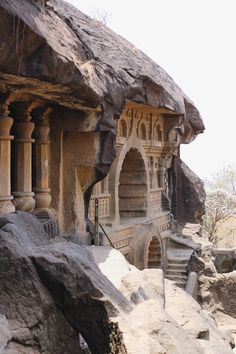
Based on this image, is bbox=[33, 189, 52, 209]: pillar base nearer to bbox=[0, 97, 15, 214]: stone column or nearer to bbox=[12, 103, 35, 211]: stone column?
bbox=[12, 103, 35, 211]: stone column

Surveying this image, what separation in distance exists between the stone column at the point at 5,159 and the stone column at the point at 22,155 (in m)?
0.53

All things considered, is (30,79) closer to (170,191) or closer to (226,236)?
(170,191)

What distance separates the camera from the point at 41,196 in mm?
7609

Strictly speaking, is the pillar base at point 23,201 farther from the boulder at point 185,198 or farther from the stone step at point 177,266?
the boulder at point 185,198

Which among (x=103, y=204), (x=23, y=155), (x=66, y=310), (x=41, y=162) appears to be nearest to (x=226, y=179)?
(x=103, y=204)

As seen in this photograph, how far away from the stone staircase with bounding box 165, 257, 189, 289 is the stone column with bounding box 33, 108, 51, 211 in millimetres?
5761

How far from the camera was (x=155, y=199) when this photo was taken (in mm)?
14188

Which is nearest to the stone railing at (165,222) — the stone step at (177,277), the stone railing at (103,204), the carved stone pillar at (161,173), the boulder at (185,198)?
the carved stone pillar at (161,173)

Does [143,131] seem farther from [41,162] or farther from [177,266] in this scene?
[41,162]

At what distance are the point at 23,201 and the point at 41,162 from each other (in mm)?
811

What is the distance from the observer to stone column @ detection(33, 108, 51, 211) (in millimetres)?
7613

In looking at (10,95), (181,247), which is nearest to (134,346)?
(10,95)

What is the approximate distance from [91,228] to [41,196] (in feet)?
4.76

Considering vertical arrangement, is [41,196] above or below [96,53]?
below
